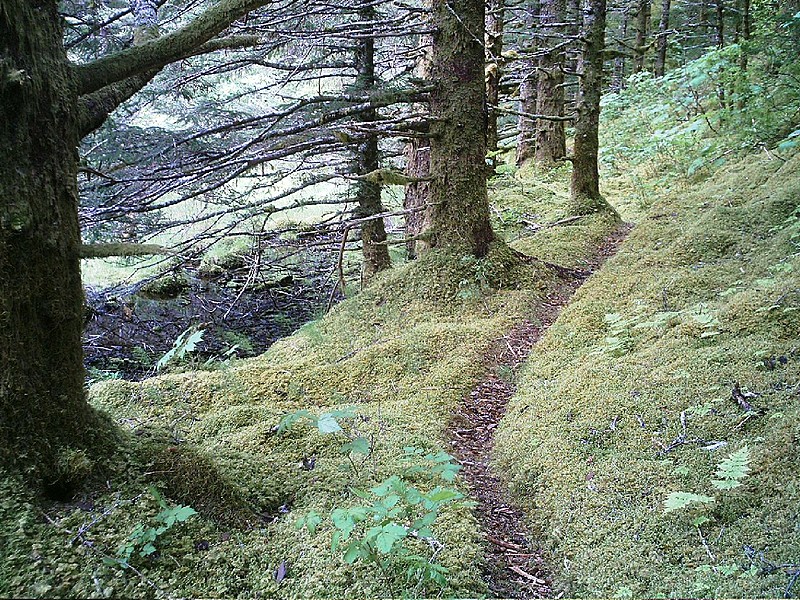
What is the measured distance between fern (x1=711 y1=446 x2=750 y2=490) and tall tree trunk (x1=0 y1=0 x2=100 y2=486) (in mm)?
3225

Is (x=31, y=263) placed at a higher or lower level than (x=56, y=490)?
higher

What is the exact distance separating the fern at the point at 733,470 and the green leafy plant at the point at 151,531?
2.63m

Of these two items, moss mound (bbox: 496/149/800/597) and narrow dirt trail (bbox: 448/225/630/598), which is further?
narrow dirt trail (bbox: 448/225/630/598)

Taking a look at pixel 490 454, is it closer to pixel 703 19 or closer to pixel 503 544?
pixel 503 544

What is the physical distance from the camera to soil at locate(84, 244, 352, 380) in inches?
338

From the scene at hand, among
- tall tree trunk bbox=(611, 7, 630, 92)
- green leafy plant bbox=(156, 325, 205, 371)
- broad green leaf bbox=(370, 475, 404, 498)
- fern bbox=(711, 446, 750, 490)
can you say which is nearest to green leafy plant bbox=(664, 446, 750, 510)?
fern bbox=(711, 446, 750, 490)

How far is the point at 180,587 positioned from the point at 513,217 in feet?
33.9

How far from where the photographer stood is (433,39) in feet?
23.0

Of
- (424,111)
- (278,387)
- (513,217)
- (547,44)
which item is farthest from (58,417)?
(547,44)

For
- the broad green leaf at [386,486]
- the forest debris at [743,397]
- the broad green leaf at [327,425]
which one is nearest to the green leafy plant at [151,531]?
the broad green leaf at [327,425]

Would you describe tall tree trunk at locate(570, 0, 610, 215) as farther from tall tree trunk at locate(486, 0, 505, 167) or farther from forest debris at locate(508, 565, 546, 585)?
forest debris at locate(508, 565, 546, 585)

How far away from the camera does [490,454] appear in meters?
4.38

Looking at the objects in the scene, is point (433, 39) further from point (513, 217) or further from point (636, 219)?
point (636, 219)

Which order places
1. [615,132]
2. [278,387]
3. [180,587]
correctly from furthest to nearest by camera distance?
Result: [615,132], [278,387], [180,587]
